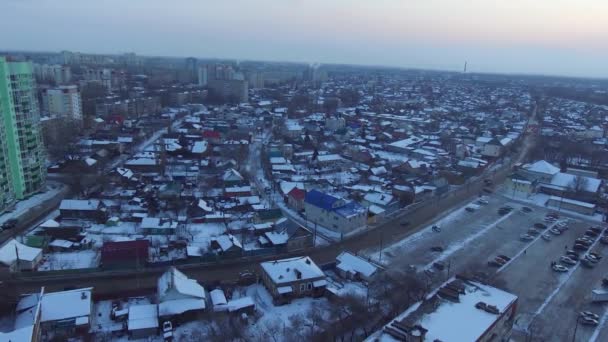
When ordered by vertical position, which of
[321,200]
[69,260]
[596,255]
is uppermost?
[321,200]

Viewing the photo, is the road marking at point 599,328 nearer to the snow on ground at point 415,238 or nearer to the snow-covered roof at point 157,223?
the snow on ground at point 415,238

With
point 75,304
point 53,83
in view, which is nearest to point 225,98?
point 53,83

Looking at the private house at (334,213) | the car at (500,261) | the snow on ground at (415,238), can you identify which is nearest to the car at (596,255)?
the car at (500,261)

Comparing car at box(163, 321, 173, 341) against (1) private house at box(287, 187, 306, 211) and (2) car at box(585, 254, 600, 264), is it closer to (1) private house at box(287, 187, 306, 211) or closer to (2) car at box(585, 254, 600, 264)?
(1) private house at box(287, 187, 306, 211)

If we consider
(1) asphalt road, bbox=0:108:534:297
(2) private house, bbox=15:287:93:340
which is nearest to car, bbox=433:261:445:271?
(1) asphalt road, bbox=0:108:534:297

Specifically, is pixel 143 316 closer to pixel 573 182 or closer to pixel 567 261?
pixel 567 261

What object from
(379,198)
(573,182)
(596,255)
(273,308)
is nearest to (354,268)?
(273,308)

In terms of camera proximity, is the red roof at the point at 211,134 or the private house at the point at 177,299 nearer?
the private house at the point at 177,299
